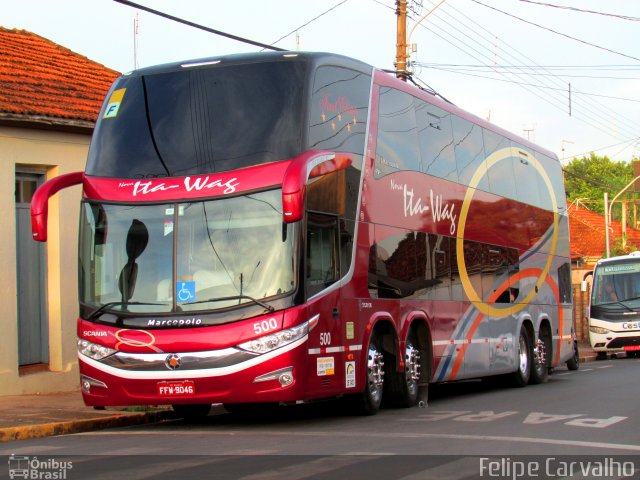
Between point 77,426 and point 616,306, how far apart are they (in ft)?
74.2

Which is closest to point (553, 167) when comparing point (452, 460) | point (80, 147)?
point (80, 147)

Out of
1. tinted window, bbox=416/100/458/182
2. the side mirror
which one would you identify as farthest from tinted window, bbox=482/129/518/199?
the side mirror

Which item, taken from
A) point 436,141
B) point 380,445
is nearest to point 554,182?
point 436,141

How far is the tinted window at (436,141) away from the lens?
15688mm

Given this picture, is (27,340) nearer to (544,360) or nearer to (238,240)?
(238,240)

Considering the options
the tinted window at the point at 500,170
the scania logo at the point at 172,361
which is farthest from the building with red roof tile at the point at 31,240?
the tinted window at the point at 500,170

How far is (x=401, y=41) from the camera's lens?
2461 cm

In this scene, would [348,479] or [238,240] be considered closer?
[348,479]

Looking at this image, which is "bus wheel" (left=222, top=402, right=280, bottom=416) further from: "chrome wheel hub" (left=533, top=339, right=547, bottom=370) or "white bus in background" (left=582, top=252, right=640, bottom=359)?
"white bus in background" (left=582, top=252, right=640, bottom=359)

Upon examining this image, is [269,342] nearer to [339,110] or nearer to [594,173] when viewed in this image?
[339,110]

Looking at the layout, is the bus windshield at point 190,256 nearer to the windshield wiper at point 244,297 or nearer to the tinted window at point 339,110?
the windshield wiper at point 244,297

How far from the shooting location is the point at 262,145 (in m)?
12.0

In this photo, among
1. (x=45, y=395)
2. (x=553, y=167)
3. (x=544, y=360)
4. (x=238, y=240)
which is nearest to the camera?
(x=238, y=240)

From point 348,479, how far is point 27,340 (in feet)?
35.4
